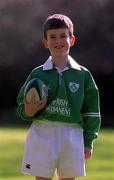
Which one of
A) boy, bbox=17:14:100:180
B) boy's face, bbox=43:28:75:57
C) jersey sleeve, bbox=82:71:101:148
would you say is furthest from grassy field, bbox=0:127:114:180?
boy's face, bbox=43:28:75:57

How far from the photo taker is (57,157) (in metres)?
6.04

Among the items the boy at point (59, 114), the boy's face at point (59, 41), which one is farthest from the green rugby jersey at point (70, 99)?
the boy's face at point (59, 41)

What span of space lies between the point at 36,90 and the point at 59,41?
0.43 m

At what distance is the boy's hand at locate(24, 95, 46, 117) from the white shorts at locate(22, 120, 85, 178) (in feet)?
0.43

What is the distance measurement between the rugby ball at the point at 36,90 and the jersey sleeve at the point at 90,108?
0.37 meters

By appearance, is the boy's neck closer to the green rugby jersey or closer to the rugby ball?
the green rugby jersey

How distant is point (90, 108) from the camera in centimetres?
622

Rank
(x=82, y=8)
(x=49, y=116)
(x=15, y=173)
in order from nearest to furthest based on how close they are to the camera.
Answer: (x=49, y=116) → (x=15, y=173) → (x=82, y=8)

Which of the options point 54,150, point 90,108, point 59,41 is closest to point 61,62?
point 59,41

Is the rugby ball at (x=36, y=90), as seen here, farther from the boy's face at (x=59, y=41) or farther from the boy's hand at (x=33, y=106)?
the boy's face at (x=59, y=41)

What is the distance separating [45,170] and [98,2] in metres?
31.7

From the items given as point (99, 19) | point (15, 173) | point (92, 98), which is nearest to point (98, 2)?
point (99, 19)

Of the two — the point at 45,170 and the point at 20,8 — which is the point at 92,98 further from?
the point at 20,8

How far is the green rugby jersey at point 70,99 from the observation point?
6.04 metres
